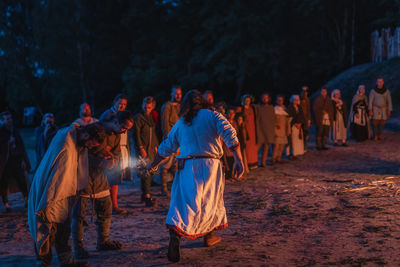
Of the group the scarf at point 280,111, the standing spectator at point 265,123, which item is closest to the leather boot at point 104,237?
the standing spectator at point 265,123

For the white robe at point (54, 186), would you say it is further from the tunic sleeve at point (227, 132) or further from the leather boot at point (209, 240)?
the leather boot at point (209, 240)

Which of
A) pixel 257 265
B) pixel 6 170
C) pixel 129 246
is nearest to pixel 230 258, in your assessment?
pixel 257 265

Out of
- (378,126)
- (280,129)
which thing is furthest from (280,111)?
(378,126)

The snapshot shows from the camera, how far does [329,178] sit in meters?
8.81

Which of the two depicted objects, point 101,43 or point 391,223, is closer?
point 391,223

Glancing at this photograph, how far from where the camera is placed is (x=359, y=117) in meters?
14.0

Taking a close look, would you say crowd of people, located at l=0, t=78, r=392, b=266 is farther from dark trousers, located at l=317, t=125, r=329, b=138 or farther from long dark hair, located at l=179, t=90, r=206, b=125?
dark trousers, located at l=317, t=125, r=329, b=138

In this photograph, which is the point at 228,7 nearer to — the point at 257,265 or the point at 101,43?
the point at 101,43

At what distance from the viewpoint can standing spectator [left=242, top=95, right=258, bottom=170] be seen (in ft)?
33.8

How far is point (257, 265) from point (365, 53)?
30.9 meters

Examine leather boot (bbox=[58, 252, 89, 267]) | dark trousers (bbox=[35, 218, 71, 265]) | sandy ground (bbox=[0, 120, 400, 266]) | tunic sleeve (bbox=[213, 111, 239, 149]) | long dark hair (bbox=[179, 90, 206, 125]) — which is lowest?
sandy ground (bbox=[0, 120, 400, 266])

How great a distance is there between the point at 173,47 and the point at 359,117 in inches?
761

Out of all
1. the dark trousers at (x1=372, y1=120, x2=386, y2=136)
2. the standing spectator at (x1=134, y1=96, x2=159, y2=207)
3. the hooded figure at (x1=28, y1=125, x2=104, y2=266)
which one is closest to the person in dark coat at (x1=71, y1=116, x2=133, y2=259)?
the hooded figure at (x1=28, y1=125, x2=104, y2=266)

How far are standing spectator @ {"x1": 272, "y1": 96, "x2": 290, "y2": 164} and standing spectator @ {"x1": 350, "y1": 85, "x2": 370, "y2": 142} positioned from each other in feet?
11.7
